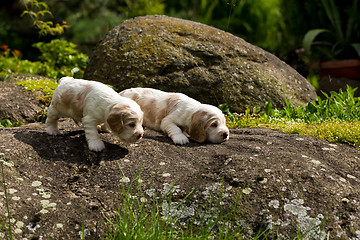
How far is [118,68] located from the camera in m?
6.51

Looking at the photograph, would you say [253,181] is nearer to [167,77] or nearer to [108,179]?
[108,179]

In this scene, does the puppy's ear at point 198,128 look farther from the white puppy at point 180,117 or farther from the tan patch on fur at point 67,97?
the tan patch on fur at point 67,97

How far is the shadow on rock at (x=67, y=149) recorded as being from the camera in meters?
3.72

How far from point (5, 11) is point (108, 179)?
11481 millimetres

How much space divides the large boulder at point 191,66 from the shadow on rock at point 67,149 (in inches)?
97.9

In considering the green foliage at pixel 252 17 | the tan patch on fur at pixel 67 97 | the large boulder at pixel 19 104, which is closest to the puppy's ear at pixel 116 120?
the tan patch on fur at pixel 67 97

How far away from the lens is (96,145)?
3.83 m

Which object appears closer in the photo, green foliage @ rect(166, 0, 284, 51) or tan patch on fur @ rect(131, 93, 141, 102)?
tan patch on fur @ rect(131, 93, 141, 102)

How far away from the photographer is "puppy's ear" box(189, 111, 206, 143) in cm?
430

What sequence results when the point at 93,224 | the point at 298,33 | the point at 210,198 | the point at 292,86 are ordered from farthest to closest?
the point at 298,33
the point at 292,86
the point at 210,198
the point at 93,224

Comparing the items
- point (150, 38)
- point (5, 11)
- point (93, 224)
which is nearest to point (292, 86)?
point (150, 38)

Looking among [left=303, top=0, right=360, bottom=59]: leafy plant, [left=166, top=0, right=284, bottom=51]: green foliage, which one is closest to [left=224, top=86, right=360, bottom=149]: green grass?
[left=303, top=0, right=360, bottom=59]: leafy plant

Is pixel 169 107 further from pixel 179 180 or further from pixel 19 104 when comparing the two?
pixel 19 104

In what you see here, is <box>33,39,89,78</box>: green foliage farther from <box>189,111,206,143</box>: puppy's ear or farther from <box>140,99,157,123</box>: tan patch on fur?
<box>189,111,206,143</box>: puppy's ear
